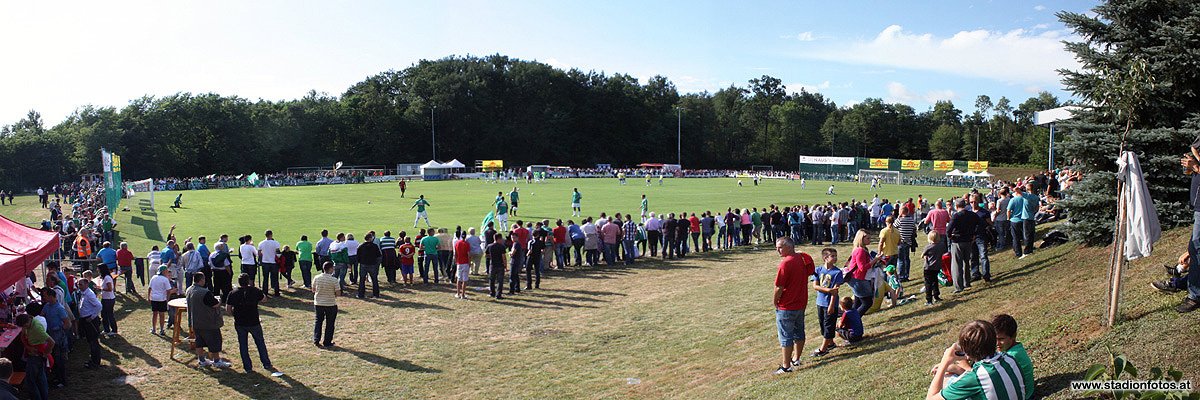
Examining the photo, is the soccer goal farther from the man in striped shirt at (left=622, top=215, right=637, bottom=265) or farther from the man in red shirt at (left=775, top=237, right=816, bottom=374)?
the man in red shirt at (left=775, top=237, right=816, bottom=374)

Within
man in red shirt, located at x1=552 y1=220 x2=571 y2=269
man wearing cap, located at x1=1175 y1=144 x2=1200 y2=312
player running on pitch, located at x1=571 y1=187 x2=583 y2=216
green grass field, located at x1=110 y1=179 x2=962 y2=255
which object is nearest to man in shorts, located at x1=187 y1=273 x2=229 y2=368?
man in red shirt, located at x1=552 y1=220 x2=571 y2=269

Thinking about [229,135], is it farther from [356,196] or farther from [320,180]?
[356,196]

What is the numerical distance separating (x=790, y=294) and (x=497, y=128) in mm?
87577

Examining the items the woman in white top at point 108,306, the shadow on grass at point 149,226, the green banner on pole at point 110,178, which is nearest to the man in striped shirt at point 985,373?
the woman in white top at point 108,306

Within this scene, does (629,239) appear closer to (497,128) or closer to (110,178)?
(110,178)

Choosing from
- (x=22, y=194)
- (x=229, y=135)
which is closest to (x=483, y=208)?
(x=22, y=194)

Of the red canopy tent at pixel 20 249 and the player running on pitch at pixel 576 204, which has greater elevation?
the red canopy tent at pixel 20 249

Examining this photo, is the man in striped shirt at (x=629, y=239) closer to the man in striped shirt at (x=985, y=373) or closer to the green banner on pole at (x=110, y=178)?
the man in striped shirt at (x=985, y=373)

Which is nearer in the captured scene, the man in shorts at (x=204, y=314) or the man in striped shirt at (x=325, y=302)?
the man in shorts at (x=204, y=314)

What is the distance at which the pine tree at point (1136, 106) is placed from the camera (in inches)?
417

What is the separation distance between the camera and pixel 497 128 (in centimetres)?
9362

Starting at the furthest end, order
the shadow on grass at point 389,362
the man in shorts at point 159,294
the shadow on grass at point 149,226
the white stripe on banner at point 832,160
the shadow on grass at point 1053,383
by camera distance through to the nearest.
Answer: the white stripe on banner at point 832,160 < the shadow on grass at point 149,226 < the man in shorts at point 159,294 < the shadow on grass at point 389,362 < the shadow on grass at point 1053,383

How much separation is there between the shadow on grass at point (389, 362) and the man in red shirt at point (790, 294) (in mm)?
4997

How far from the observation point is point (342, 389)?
9547mm
